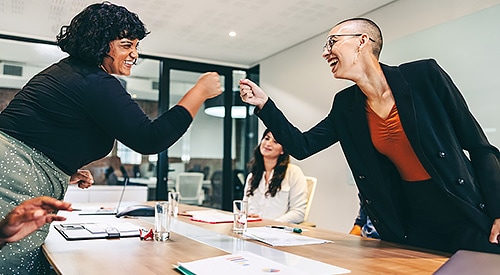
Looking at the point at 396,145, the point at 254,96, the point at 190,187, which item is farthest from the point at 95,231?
the point at 190,187

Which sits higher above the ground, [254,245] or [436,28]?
[436,28]

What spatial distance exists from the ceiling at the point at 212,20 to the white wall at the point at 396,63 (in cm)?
24

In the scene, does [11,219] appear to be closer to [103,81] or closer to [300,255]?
[103,81]

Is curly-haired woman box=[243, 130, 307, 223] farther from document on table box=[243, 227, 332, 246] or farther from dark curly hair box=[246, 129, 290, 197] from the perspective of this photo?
document on table box=[243, 227, 332, 246]

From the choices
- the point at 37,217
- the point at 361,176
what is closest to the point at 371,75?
the point at 361,176

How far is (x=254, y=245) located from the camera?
4.54 feet

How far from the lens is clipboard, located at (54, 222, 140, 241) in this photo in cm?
147

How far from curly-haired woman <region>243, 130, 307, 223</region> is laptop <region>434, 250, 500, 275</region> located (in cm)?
180

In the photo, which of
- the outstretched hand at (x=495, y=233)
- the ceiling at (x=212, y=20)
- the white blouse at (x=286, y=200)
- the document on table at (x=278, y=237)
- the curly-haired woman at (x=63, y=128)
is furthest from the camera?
the ceiling at (x=212, y=20)

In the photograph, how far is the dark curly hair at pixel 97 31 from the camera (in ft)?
4.42

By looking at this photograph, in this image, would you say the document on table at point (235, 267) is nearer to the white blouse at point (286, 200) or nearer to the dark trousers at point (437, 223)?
the dark trousers at point (437, 223)

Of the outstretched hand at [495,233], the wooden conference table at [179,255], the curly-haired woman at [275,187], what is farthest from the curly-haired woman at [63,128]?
the curly-haired woman at [275,187]

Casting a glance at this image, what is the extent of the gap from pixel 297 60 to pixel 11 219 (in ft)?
14.8

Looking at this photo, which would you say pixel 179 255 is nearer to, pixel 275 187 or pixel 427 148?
pixel 427 148
